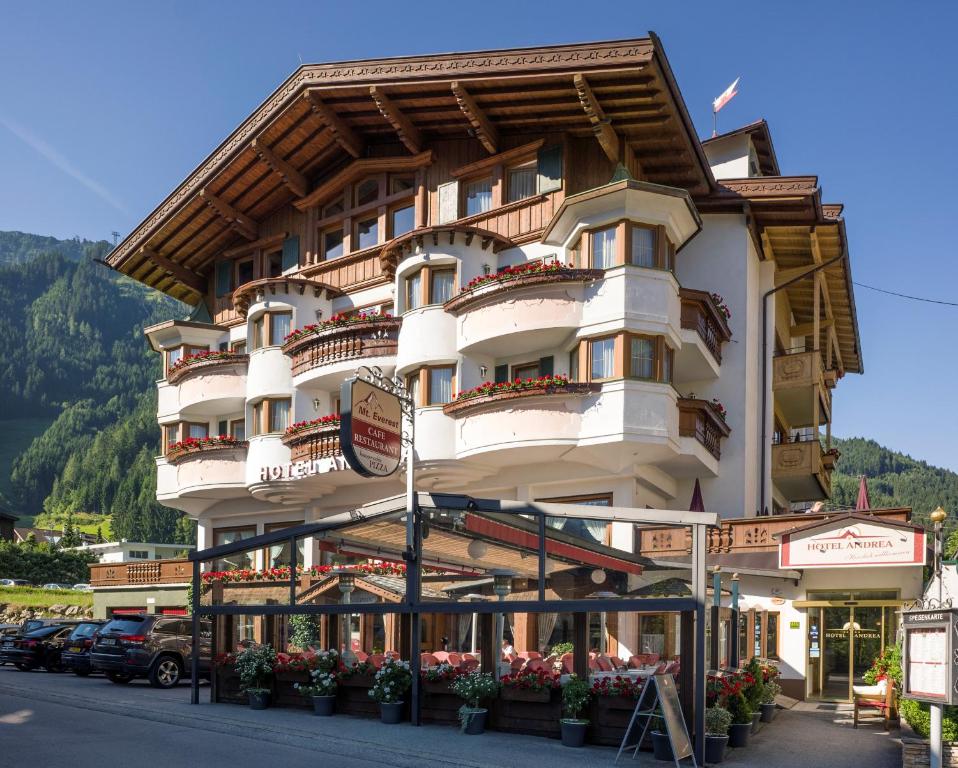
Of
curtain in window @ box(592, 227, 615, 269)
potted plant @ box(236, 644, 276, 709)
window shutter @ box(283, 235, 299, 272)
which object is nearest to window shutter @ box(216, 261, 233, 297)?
window shutter @ box(283, 235, 299, 272)

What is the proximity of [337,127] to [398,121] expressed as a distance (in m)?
2.43

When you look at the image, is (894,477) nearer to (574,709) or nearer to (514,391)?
(514,391)

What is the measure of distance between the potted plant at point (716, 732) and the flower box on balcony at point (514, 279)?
1249cm

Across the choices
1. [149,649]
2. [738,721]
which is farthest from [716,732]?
[149,649]

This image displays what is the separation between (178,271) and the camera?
3847 centimetres

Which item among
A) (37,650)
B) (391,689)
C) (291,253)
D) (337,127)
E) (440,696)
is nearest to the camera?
(440,696)

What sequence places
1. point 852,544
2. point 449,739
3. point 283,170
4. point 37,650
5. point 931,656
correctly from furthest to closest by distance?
point 283,170
point 37,650
point 852,544
point 449,739
point 931,656

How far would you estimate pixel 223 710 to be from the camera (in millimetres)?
18562

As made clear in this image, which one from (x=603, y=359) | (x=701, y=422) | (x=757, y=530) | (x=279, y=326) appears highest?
(x=279, y=326)

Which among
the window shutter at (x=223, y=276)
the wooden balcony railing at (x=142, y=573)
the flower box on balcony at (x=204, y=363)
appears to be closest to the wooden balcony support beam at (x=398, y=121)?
the flower box on balcony at (x=204, y=363)

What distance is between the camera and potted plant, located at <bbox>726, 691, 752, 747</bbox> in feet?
49.8

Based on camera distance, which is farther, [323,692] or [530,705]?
[323,692]

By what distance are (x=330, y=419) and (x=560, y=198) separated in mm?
8584

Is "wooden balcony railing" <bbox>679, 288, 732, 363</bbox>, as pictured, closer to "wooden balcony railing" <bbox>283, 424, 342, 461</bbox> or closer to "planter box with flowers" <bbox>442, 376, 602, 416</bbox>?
"planter box with flowers" <bbox>442, 376, 602, 416</bbox>
